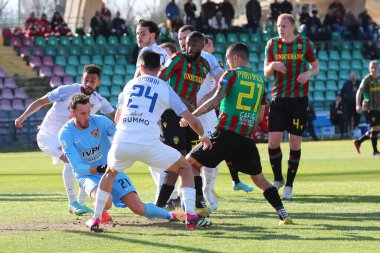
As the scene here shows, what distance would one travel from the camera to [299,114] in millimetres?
13391

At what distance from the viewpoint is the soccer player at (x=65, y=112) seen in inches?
461

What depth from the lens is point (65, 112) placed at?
12805 millimetres

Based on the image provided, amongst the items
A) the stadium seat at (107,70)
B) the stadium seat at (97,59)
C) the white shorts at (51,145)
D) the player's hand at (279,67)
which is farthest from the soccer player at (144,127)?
the stadium seat at (97,59)

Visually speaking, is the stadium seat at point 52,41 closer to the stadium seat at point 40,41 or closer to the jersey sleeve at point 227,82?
the stadium seat at point 40,41

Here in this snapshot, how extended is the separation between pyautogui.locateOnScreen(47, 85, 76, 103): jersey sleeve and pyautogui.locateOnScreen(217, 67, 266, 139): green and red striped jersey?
2653 mm

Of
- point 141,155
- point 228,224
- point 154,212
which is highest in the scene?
point 141,155

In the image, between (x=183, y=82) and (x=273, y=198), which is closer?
(x=273, y=198)

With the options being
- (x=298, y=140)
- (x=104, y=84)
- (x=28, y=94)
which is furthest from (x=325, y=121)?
(x=298, y=140)

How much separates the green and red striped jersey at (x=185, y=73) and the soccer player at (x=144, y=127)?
163 cm

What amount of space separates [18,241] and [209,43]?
5.32 metres

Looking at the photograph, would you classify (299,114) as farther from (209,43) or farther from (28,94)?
(28,94)

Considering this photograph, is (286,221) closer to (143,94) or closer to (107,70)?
(143,94)

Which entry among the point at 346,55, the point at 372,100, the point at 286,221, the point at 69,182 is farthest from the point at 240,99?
the point at 346,55

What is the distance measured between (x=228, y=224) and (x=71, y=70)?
81.0ft
